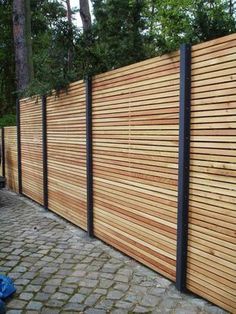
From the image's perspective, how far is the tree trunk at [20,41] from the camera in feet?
48.3

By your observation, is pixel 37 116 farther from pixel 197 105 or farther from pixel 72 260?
pixel 197 105

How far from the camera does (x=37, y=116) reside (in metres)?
9.27

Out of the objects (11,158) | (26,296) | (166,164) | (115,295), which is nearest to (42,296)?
(26,296)

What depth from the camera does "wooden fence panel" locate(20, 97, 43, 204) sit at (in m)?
9.20

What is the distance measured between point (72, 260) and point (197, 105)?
2718mm

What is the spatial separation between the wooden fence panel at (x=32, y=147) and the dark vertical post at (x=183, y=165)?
5.39 meters

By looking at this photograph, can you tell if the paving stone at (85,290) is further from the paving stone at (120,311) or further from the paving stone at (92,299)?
the paving stone at (120,311)

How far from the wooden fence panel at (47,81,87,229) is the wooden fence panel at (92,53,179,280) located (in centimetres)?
55

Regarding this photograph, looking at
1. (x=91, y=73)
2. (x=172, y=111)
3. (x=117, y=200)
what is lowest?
(x=117, y=200)

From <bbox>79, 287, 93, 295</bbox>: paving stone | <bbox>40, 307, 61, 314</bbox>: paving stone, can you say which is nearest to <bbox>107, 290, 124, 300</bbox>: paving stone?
<bbox>79, 287, 93, 295</bbox>: paving stone

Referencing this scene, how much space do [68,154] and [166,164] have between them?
128 inches

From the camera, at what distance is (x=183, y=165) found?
4195 mm

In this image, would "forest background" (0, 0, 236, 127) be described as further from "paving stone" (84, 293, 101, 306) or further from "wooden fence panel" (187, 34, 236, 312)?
"paving stone" (84, 293, 101, 306)

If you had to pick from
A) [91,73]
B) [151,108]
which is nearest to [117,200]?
[151,108]
